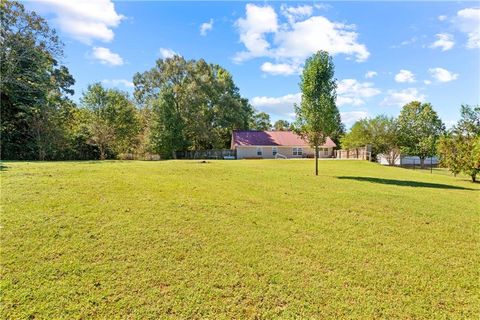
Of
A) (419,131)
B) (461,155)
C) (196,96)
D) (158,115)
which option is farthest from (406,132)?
(158,115)

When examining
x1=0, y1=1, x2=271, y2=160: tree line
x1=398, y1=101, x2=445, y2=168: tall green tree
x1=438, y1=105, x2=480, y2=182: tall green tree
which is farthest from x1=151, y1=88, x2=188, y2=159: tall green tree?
x1=398, y1=101, x2=445, y2=168: tall green tree

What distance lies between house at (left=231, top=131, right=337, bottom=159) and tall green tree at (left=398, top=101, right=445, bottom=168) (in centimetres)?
1078

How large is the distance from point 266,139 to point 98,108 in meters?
23.5

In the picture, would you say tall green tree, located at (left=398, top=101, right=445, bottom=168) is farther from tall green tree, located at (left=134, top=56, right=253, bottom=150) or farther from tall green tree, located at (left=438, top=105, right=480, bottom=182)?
tall green tree, located at (left=134, top=56, right=253, bottom=150)

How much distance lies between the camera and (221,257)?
458cm

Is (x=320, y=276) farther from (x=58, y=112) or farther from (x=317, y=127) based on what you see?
(x=58, y=112)

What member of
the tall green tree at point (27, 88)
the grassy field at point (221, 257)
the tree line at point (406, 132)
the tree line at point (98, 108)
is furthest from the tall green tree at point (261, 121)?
the grassy field at point (221, 257)

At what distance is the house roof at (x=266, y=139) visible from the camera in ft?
138

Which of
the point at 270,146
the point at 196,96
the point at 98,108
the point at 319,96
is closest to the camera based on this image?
the point at 319,96

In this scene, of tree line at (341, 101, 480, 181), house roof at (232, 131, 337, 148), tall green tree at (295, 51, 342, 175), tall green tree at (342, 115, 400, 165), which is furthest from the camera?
house roof at (232, 131, 337, 148)

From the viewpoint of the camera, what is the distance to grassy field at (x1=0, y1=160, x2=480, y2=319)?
3.55m

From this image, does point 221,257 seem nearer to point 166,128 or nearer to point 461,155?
point 461,155

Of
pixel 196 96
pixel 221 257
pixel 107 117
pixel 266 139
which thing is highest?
→ pixel 196 96

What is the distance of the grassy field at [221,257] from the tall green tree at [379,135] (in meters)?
35.7
